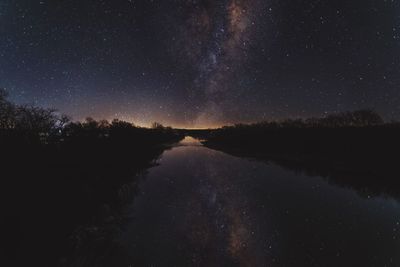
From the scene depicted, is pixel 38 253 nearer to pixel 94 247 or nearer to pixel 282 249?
pixel 94 247

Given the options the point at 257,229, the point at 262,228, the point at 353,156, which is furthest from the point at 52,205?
the point at 353,156

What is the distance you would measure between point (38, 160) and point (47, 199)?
4875 millimetres

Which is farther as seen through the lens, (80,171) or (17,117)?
(17,117)

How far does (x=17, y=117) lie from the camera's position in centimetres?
3434

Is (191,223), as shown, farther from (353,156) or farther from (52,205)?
(353,156)

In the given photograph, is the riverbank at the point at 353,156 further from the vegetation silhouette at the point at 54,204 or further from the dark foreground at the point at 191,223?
the vegetation silhouette at the point at 54,204

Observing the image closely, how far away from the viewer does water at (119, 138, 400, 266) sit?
6805 mm

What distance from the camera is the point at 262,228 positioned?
29.3 feet

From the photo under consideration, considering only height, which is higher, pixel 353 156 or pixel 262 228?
pixel 353 156

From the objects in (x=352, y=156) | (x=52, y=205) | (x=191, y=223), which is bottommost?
(x=191, y=223)

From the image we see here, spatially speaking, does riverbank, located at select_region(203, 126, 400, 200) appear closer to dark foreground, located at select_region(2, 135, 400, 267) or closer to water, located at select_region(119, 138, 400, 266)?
dark foreground, located at select_region(2, 135, 400, 267)

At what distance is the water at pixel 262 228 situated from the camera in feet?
22.3

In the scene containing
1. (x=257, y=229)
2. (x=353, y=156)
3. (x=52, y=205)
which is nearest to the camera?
(x=257, y=229)

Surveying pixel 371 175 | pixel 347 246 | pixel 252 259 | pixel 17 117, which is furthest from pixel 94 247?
pixel 17 117
